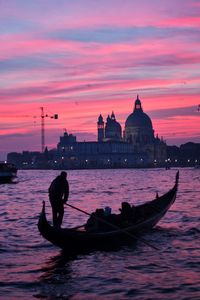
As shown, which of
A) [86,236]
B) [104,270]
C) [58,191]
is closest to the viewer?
[104,270]

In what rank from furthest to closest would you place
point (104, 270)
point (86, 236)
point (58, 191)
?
1. point (58, 191)
2. point (86, 236)
3. point (104, 270)

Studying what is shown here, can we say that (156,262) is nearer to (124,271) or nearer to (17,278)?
(124,271)

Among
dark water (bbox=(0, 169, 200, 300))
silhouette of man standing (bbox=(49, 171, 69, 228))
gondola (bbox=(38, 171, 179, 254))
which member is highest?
silhouette of man standing (bbox=(49, 171, 69, 228))

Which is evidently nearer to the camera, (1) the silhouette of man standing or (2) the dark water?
(2) the dark water

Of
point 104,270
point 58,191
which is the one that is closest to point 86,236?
point 58,191

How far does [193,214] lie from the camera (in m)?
24.2

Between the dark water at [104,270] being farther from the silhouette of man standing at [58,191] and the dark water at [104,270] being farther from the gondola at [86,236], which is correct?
the silhouette of man standing at [58,191]

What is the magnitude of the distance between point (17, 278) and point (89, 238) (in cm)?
255

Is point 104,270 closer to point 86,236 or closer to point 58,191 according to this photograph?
point 86,236

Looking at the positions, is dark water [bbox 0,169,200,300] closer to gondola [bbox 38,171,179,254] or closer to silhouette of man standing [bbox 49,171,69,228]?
gondola [bbox 38,171,179,254]

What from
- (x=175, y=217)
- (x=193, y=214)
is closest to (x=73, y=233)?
(x=175, y=217)

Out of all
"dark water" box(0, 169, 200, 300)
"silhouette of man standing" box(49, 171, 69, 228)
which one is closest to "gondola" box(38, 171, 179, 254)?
"dark water" box(0, 169, 200, 300)

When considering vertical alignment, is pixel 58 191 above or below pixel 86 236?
above

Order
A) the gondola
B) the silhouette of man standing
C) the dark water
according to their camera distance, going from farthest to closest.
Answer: the silhouette of man standing, the gondola, the dark water
